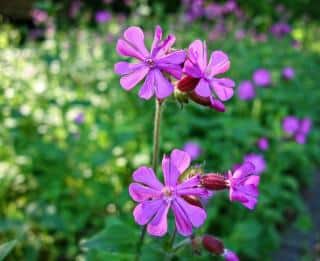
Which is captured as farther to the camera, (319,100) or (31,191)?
(319,100)

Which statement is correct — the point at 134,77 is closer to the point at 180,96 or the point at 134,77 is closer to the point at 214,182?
the point at 180,96

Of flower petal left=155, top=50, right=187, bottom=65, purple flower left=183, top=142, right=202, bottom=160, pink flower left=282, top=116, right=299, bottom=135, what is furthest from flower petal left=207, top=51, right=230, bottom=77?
pink flower left=282, top=116, right=299, bottom=135

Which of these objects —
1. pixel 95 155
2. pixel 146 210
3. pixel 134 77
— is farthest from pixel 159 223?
pixel 95 155

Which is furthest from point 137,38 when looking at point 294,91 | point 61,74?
point 294,91

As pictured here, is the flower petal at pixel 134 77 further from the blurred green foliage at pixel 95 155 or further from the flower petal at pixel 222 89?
the blurred green foliage at pixel 95 155

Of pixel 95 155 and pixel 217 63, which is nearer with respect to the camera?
pixel 217 63

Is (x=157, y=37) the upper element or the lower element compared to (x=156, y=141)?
upper

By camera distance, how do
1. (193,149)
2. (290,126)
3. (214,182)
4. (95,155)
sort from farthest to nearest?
(290,126)
(193,149)
(95,155)
(214,182)

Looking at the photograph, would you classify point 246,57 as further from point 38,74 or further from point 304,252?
point 304,252
